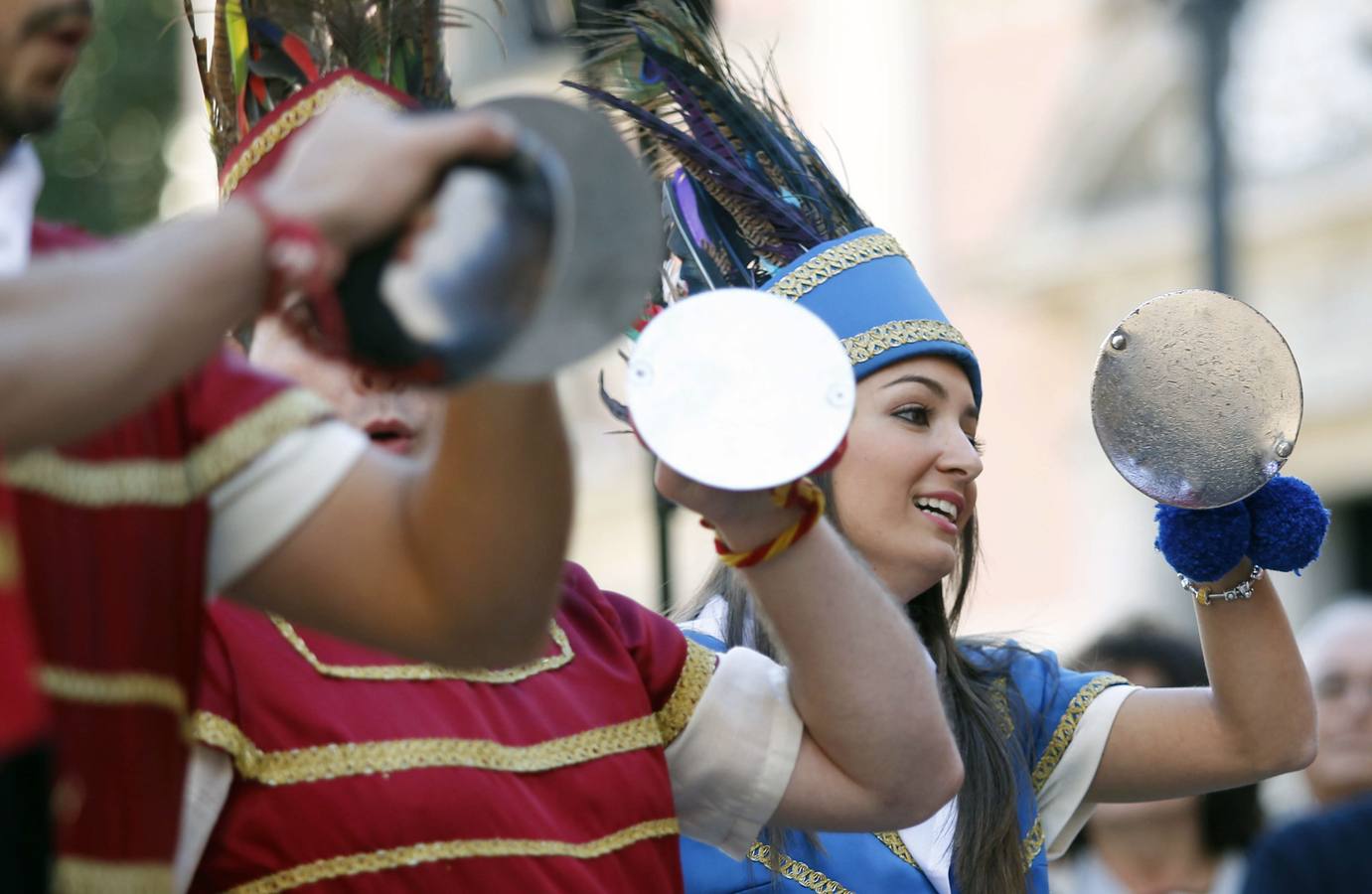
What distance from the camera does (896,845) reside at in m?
2.83

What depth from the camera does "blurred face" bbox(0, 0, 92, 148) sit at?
4.81 ft

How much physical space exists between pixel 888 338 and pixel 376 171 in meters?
1.59

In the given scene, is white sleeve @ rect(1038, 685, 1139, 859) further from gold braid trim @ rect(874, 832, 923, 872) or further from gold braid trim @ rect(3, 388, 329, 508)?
gold braid trim @ rect(3, 388, 329, 508)

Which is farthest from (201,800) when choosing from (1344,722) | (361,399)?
(1344,722)

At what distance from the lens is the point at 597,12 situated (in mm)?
2914

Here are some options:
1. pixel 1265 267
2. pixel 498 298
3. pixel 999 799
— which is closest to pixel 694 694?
pixel 999 799

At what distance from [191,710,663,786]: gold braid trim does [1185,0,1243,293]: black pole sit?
195 inches

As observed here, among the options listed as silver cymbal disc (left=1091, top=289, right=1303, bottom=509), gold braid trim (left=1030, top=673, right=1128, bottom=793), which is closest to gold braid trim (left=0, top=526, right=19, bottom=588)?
silver cymbal disc (left=1091, top=289, right=1303, bottom=509)

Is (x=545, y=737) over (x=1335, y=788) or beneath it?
over

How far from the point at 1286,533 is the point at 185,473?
1594mm

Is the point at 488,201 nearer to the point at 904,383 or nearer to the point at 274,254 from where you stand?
the point at 274,254

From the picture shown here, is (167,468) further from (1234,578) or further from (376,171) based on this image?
(1234,578)

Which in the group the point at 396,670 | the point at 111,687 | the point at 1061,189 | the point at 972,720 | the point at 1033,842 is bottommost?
the point at 1061,189

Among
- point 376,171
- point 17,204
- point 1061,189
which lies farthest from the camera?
point 1061,189
